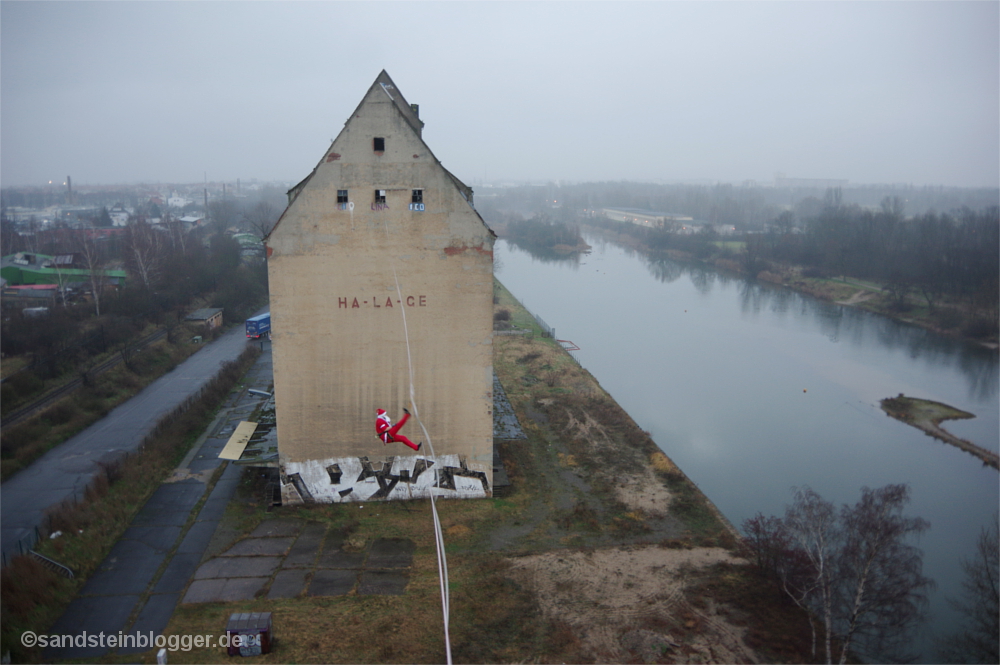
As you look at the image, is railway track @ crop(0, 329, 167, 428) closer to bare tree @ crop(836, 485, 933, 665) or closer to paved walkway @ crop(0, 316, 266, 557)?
paved walkway @ crop(0, 316, 266, 557)

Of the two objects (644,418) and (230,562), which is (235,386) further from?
(644,418)

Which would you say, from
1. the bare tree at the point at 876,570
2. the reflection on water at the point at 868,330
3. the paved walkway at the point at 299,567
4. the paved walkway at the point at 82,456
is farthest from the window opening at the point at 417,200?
the reflection on water at the point at 868,330

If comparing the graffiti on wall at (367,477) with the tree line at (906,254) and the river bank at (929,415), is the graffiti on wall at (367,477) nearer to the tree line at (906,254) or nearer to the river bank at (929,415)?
the river bank at (929,415)

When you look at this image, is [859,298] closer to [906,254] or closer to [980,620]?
[906,254]

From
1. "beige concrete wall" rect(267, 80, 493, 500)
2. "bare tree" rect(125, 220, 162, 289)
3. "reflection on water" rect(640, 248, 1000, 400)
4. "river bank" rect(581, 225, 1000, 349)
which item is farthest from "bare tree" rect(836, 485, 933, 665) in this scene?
A: "bare tree" rect(125, 220, 162, 289)

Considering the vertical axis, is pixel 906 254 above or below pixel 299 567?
above

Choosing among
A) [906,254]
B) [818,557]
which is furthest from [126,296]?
[906,254]
